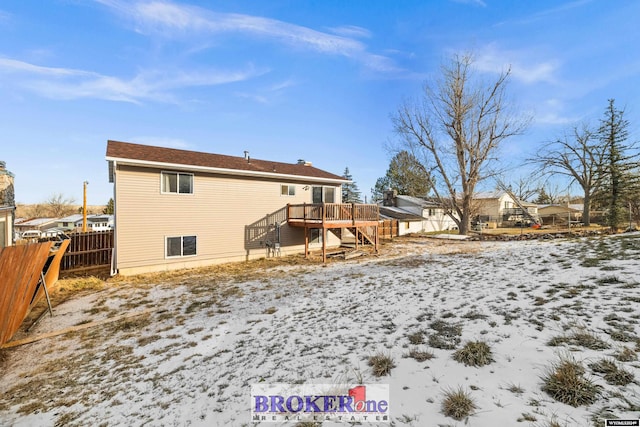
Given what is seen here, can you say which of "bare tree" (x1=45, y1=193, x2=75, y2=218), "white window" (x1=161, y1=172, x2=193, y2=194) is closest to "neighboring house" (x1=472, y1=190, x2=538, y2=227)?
"white window" (x1=161, y1=172, x2=193, y2=194)

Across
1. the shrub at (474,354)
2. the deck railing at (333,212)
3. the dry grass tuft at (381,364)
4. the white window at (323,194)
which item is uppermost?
the white window at (323,194)

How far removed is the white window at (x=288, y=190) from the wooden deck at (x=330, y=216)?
2.79ft

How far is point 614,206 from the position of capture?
21234 millimetres

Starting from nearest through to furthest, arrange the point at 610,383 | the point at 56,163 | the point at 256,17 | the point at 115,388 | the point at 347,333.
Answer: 1. the point at 610,383
2. the point at 115,388
3. the point at 347,333
4. the point at 256,17
5. the point at 56,163

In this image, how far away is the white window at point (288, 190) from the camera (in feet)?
49.2

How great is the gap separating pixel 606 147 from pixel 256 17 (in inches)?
1307

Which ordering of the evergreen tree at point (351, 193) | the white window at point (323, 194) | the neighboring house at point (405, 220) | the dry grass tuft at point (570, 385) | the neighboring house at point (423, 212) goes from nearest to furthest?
1. the dry grass tuft at point (570, 385)
2. the white window at point (323, 194)
3. the neighboring house at point (405, 220)
4. the neighboring house at point (423, 212)
5. the evergreen tree at point (351, 193)

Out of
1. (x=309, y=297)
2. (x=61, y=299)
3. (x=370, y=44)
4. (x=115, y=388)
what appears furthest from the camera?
(x=370, y=44)

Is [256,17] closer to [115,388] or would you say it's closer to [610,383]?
[115,388]

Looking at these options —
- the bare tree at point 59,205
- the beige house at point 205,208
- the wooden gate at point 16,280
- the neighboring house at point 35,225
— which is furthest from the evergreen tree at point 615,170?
the bare tree at point 59,205

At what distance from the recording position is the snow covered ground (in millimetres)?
2879

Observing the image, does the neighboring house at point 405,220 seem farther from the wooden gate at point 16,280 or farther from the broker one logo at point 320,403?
the wooden gate at point 16,280

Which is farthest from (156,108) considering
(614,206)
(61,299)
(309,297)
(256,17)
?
(614,206)

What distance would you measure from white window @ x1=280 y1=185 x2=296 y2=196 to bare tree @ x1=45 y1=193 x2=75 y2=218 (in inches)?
1960
